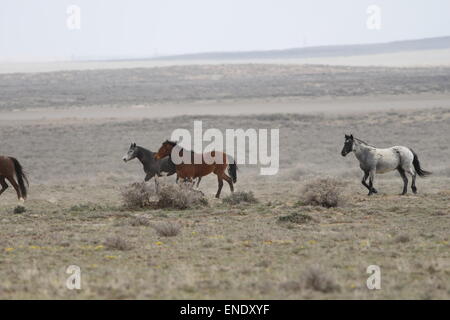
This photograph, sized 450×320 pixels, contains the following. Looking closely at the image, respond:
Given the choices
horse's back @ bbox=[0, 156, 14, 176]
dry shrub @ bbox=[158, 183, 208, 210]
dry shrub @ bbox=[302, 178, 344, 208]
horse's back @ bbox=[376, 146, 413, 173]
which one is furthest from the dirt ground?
horse's back @ bbox=[0, 156, 14, 176]

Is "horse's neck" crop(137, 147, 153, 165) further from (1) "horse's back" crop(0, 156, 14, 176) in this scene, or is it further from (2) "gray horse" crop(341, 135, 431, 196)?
(2) "gray horse" crop(341, 135, 431, 196)

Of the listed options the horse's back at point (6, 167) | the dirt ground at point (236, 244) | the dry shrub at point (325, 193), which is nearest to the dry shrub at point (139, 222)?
the dirt ground at point (236, 244)

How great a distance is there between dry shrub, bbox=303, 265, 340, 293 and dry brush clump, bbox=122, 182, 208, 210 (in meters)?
8.31

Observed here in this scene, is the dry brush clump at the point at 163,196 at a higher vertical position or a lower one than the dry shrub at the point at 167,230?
lower

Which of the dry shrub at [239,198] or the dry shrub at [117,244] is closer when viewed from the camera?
the dry shrub at [117,244]

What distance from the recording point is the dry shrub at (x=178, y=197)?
58.5 ft

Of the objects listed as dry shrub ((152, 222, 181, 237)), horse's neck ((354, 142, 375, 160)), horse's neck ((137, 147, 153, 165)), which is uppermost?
horse's neck ((354, 142, 375, 160))

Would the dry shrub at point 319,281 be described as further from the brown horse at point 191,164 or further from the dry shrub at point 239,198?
the brown horse at point 191,164

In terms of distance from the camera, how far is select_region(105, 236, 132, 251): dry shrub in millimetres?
12484

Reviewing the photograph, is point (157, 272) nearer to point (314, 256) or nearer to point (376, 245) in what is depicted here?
point (314, 256)

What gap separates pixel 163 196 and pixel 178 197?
1.26ft

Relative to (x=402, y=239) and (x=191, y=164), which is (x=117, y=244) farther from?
(x=191, y=164)

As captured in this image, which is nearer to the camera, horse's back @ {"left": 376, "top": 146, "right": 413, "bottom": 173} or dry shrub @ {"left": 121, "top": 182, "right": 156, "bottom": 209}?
dry shrub @ {"left": 121, "top": 182, "right": 156, "bottom": 209}

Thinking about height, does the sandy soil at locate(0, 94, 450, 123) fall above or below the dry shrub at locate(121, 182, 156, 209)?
below
